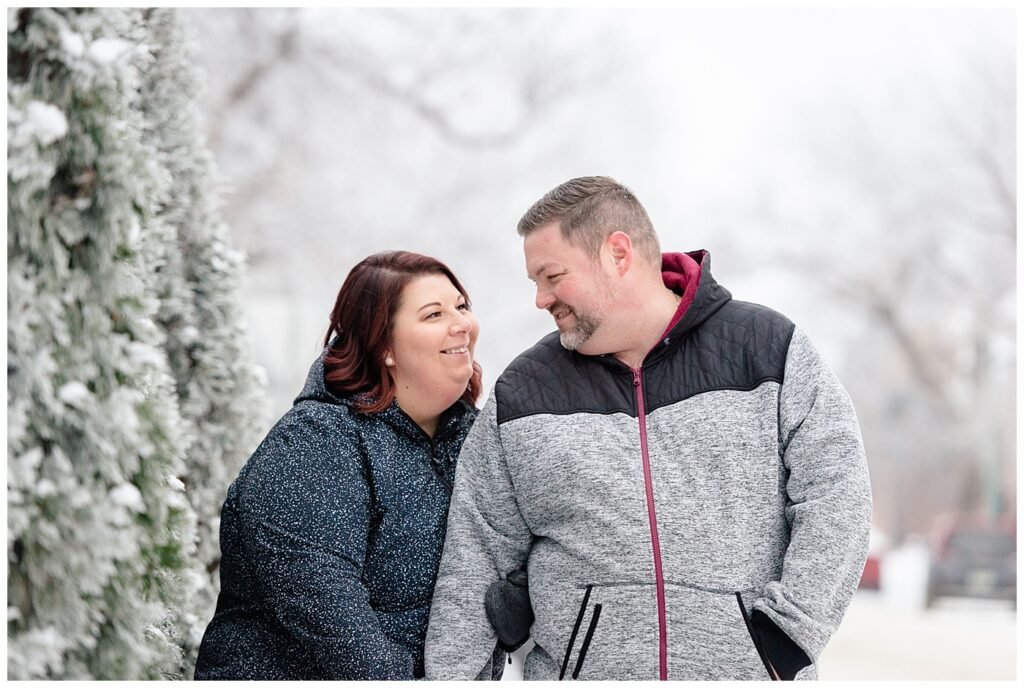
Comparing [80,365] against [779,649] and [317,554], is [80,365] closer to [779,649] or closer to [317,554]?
[317,554]

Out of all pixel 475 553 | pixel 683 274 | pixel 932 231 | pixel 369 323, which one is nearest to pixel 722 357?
pixel 683 274

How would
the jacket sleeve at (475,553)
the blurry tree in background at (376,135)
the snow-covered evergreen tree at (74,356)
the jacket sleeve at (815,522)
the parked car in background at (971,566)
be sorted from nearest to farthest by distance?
the snow-covered evergreen tree at (74,356) → the jacket sleeve at (815,522) → the jacket sleeve at (475,553) → the blurry tree in background at (376,135) → the parked car in background at (971,566)

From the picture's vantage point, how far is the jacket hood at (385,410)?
245 centimetres

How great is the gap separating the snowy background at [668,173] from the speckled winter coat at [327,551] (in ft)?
23.3

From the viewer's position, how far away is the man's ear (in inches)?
93.4

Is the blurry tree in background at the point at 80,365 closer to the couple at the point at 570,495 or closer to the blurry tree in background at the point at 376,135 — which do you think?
the couple at the point at 570,495

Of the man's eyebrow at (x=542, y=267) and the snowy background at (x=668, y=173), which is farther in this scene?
the snowy background at (x=668, y=173)

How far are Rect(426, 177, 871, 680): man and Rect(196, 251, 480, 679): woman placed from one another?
0.10 metres

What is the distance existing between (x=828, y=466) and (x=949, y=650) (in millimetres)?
6419

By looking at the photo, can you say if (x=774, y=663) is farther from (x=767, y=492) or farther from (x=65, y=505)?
(x=65, y=505)

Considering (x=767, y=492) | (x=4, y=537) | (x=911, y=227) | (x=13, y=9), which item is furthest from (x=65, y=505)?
(x=911, y=227)

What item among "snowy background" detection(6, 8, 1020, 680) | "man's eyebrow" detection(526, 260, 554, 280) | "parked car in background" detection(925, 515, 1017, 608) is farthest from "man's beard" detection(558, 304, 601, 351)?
"parked car in background" detection(925, 515, 1017, 608)

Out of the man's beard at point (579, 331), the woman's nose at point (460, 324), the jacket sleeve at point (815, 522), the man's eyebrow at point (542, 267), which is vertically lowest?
the jacket sleeve at point (815, 522)

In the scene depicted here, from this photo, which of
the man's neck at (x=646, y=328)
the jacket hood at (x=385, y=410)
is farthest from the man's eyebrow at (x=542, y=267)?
the jacket hood at (x=385, y=410)
